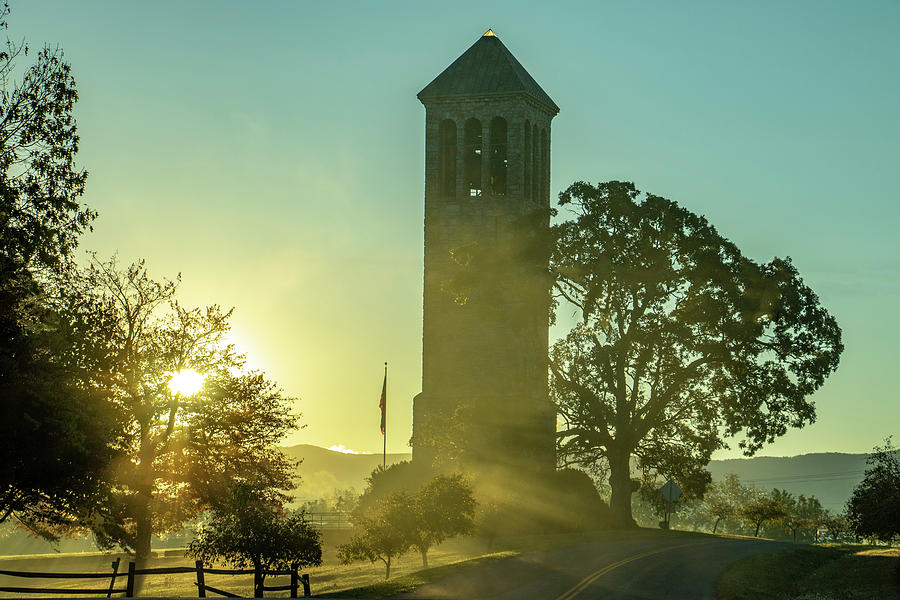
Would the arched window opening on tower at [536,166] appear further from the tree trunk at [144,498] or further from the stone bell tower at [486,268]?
the tree trunk at [144,498]

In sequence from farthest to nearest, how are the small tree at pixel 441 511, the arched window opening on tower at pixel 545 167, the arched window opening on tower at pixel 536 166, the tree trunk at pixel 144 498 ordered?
1. the arched window opening on tower at pixel 545 167
2. the arched window opening on tower at pixel 536 166
3. the small tree at pixel 441 511
4. the tree trunk at pixel 144 498

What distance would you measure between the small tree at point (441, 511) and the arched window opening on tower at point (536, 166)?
28.4 m

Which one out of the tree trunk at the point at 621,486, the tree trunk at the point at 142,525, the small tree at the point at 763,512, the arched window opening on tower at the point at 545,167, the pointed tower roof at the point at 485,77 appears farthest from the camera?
the small tree at the point at 763,512

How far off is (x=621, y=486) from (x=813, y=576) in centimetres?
1977

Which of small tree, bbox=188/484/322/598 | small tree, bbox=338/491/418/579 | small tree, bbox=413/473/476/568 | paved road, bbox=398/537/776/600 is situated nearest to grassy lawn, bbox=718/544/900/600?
paved road, bbox=398/537/776/600

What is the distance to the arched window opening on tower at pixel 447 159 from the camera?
68812mm

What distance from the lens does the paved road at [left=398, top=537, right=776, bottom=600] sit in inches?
1190

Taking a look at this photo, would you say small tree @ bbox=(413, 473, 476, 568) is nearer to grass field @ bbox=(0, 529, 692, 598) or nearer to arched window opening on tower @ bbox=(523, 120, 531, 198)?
grass field @ bbox=(0, 529, 692, 598)

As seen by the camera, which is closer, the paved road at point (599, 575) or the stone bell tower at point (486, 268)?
the paved road at point (599, 575)

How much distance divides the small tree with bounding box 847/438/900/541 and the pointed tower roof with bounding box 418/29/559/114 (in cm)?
3339

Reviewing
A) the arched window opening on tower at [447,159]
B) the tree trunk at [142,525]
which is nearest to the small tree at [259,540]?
the tree trunk at [142,525]

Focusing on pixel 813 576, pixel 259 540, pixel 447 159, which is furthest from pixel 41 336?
pixel 447 159

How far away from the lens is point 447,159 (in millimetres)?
69375

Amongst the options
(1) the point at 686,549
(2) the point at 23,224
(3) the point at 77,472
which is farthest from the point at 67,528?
(1) the point at 686,549
